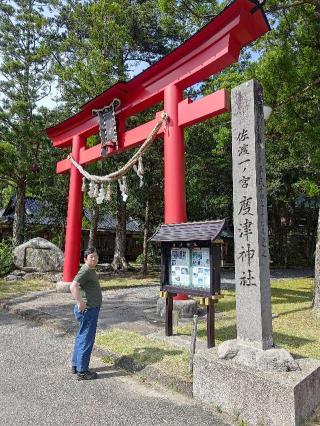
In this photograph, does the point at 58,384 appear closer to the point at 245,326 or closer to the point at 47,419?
the point at 47,419

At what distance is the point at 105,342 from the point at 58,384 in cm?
132

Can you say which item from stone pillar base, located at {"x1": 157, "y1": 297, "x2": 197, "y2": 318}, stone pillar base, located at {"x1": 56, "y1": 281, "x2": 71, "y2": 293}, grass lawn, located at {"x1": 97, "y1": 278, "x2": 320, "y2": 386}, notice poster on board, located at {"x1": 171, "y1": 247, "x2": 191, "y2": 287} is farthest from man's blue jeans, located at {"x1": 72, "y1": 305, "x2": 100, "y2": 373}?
stone pillar base, located at {"x1": 56, "y1": 281, "x2": 71, "y2": 293}

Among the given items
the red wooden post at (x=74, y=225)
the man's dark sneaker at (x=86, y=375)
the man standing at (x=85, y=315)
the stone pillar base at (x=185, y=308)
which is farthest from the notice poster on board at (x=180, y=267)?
the red wooden post at (x=74, y=225)

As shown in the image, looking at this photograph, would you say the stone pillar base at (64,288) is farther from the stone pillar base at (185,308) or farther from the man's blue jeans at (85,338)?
the man's blue jeans at (85,338)

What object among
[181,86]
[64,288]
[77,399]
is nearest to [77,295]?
[77,399]

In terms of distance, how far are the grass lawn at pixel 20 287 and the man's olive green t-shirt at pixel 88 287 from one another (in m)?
6.68

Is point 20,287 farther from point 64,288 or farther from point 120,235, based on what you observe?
point 120,235

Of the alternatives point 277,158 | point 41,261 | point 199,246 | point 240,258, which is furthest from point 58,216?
point 240,258

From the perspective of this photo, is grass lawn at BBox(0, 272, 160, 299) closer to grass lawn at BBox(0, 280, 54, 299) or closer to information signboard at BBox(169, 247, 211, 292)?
grass lawn at BBox(0, 280, 54, 299)

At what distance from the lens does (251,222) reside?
394 centimetres

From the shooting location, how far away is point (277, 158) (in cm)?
1959

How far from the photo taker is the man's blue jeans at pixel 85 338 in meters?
4.38

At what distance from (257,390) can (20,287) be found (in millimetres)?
10537

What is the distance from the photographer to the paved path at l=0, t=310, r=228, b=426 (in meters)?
3.38
